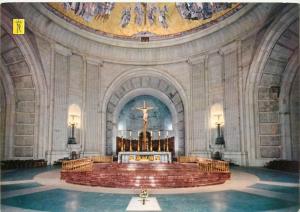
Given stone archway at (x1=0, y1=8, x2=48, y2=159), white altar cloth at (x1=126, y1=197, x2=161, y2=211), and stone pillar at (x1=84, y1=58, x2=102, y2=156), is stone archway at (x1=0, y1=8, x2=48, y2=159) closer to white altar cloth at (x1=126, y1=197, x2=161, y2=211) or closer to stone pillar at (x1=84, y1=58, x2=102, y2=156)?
stone pillar at (x1=84, y1=58, x2=102, y2=156)

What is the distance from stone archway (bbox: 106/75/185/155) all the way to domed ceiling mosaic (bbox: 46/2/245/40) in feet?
12.6

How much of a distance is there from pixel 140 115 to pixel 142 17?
9387mm

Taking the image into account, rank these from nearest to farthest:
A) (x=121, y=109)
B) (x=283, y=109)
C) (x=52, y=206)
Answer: (x=52, y=206), (x=283, y=109), (x=121, y=109)

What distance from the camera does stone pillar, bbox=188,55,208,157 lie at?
75.4 feet

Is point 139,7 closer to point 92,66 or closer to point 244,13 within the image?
point 92,66

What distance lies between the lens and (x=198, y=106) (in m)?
23.6

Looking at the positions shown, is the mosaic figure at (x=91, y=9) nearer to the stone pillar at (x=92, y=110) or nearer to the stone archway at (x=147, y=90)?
the stone pillar at (x=92, y=110)

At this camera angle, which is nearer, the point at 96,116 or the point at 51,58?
the point at 51,58

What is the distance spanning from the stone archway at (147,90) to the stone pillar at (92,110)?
50.0 inches

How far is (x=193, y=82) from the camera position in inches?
952

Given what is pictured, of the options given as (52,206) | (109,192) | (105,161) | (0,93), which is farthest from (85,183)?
(0,93)

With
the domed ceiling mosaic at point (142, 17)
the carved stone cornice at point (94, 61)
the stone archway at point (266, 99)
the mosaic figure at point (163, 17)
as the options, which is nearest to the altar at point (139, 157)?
the stone archway at point (266, 99)

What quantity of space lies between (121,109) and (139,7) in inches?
377

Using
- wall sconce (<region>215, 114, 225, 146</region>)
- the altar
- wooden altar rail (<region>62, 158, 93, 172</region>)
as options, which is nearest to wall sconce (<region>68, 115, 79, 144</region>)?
the altar
